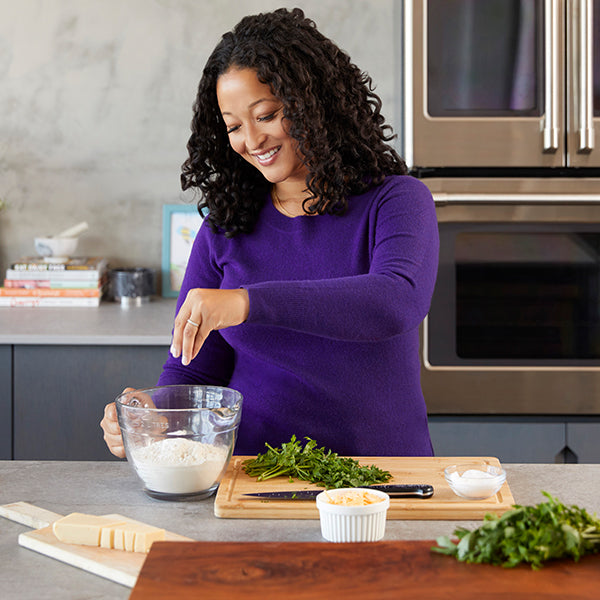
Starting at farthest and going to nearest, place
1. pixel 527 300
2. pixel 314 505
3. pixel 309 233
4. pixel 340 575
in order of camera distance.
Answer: pixel 527 300, pixel 309 233, pixel 314 505, pixel 340 575

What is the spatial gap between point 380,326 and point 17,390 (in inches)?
49.4

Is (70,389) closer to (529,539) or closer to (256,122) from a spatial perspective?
(256,122)

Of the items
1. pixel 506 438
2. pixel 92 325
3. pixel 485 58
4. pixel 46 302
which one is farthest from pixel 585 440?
pixel 46 302

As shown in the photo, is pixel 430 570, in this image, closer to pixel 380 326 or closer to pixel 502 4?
pixel 380 326

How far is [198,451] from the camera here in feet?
3.63

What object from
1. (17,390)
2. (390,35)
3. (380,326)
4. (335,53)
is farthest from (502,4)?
(17,390)

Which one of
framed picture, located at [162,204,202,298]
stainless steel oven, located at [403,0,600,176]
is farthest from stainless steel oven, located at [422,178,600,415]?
framed picture, located at [162,204,202,298]

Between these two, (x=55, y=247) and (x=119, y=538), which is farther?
(x=55, y=247)

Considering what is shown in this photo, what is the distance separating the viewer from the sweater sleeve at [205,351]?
1546 millimetres

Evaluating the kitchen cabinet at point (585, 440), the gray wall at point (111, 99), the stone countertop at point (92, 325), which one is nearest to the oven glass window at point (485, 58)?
the gray wall at point (111, 99)

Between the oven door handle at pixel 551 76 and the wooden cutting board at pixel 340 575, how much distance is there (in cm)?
152

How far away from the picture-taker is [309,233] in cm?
149

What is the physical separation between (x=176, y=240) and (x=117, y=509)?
1.70 meters

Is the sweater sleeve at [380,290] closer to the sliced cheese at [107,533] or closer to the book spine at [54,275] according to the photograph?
the sliced cheese at [107,533]
